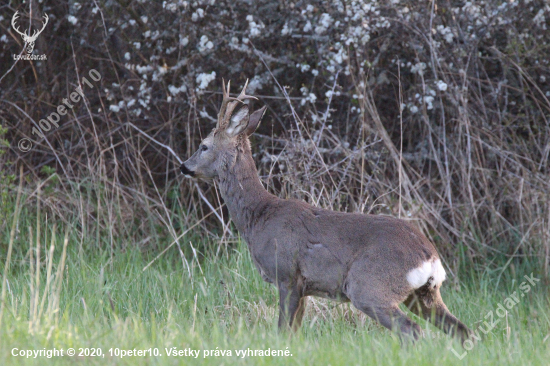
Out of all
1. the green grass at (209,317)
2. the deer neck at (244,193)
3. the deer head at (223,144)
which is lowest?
the green grass at (209,317)

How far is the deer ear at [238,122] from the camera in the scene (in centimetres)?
533

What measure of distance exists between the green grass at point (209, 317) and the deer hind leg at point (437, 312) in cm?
15

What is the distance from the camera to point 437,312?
459 centimetres

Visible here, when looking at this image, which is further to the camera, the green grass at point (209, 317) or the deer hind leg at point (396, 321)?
the deer hind leg at point (396, 321)

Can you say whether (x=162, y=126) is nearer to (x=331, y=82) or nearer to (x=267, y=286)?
(x=331, y=82)

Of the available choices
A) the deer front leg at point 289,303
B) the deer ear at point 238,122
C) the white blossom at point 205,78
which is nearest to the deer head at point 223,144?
the deer ear at point 238,122

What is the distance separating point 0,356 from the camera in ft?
10.1

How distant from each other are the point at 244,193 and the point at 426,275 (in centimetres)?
148

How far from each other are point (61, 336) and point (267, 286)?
2.56 meters

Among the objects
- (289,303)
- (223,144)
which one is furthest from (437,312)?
(223,144)

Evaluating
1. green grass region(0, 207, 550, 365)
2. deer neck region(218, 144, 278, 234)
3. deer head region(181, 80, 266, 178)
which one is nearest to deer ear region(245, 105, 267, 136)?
deer head region(181, 80, 266, 178)

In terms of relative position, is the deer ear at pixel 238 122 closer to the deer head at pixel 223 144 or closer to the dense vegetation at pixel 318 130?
the deer head at pixel 223 144

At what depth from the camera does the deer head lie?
5324 millimetres

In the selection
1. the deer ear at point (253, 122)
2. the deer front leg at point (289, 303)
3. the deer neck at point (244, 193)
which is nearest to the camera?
the deer front leg at point (289, 303)
